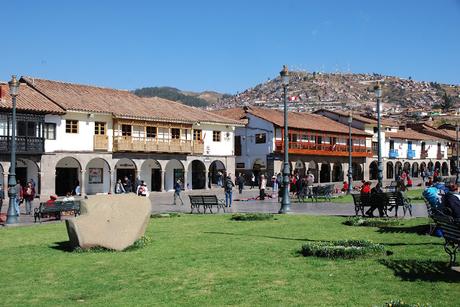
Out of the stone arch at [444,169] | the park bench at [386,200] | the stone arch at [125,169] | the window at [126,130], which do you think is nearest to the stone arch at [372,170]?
the stone arch at [444,169]

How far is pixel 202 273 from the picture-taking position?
9031 mm

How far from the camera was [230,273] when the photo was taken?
8938 mm

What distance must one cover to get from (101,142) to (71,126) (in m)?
2.63

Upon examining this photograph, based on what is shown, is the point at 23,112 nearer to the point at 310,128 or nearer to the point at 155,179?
the point at 155,179

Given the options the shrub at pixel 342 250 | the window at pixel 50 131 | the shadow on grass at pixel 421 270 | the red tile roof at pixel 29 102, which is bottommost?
the shadow on grass at pixel 421 270

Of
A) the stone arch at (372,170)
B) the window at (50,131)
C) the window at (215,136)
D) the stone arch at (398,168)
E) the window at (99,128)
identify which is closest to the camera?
the window at (50,131)

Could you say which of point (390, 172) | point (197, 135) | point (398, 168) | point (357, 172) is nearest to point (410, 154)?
point (398, 168)

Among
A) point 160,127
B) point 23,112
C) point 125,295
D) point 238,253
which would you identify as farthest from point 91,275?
point 160,127

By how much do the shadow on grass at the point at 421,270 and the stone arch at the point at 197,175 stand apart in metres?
40.0

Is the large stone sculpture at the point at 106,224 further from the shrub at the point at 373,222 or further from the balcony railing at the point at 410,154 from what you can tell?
the balcony railing at the point at 410,154

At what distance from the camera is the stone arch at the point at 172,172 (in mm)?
46312

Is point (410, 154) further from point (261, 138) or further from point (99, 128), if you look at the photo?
point (99, 128)

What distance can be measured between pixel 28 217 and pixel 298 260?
16.6m

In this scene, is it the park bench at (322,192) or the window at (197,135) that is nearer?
the park bench at (322,192)
